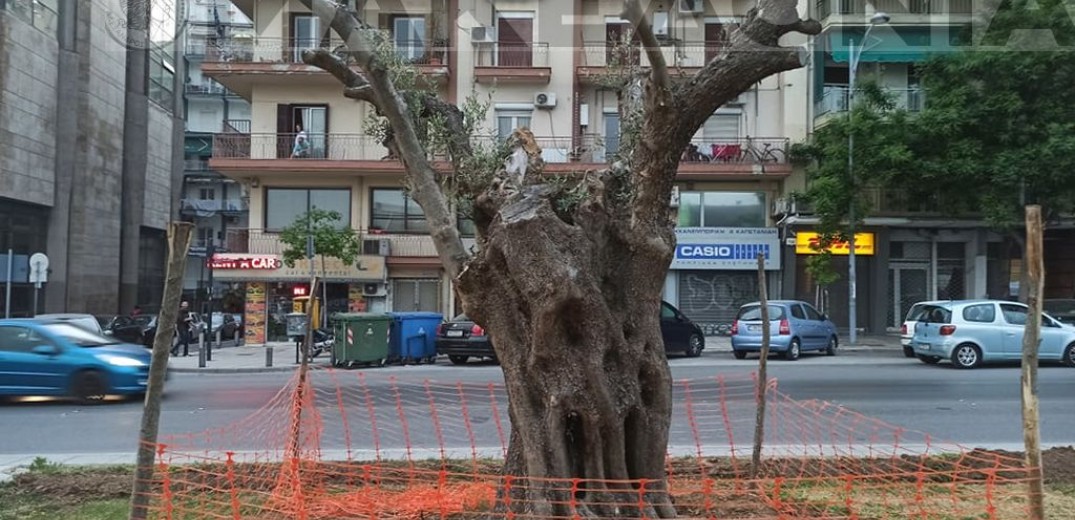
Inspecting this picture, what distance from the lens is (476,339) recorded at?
796 inches

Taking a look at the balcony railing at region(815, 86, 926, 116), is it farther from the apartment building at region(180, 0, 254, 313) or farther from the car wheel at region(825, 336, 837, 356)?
the apartment building at region(180, 0, 254, 313)

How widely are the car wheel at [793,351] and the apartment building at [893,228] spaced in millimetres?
6188

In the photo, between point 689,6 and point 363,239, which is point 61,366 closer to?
point 363,239

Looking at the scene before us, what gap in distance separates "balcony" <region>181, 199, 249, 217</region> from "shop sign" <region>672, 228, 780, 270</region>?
102 ft

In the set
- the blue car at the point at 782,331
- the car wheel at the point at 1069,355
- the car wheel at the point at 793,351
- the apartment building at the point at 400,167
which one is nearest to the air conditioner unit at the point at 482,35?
the apartment building at the point at 400,167

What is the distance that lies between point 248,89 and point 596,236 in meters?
26.5

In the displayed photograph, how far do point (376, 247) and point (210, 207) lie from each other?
2788 centimetres

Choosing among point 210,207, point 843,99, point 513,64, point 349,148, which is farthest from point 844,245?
point 210,207

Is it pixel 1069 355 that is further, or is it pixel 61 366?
pixel 1069 355

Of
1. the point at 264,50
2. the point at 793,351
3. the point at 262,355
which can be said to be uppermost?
the point at 264,50

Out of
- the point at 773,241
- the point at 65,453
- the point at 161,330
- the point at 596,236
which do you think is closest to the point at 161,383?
the point at 161,330

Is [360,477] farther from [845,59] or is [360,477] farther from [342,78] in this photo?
[845,59]

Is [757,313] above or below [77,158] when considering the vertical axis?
below

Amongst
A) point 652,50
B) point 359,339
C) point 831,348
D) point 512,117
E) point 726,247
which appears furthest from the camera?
point 726,247
